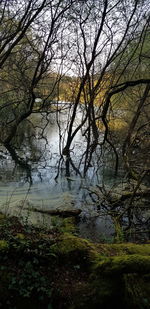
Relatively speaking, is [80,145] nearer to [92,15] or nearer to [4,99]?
[4,99]

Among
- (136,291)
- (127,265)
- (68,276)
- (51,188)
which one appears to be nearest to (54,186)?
(51,188)

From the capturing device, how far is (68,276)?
2.63 meters

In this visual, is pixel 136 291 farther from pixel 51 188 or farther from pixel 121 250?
pixel 51 188

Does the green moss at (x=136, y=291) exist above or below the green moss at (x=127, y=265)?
below

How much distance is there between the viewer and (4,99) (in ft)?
54.2

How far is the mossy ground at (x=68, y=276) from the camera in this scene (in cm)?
233

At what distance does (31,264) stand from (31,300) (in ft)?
1.11

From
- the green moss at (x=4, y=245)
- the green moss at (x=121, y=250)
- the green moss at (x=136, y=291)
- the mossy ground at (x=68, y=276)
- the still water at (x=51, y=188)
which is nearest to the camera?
the green moss at (x=136, y=291)

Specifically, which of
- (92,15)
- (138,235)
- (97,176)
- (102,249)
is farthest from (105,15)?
(102,249)

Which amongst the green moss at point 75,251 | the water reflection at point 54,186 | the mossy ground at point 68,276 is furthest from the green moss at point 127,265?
the water reflection at point 54,186

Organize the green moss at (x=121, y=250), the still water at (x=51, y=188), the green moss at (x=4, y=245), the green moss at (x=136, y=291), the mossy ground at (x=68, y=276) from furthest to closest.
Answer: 1. the still water at (x=51, y=188)
2. the green moss at (x=121, y=250)
3. the green moss at (x=4, y=245)
4. the mossy ground at (x=68, y=276)
5. the green moss at (x=136, y=291)

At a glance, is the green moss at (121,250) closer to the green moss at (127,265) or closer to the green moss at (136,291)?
the green moss at (127,265)

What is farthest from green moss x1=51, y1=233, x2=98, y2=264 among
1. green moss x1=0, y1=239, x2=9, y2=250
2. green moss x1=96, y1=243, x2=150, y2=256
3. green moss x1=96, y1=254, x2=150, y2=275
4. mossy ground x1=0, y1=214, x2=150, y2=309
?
green moss x1=0, y1=239, x2=9, y2=250

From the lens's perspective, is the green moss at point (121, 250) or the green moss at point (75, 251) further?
the green moss at point (121, 250)
